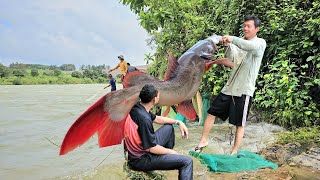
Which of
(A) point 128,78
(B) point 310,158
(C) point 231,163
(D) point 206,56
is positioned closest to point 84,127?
(A) point 128,78

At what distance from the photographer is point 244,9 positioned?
6684 millimetres

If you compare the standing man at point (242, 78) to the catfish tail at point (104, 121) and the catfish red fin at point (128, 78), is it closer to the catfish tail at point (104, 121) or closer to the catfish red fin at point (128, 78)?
the catfish red fin at point (128, 78)

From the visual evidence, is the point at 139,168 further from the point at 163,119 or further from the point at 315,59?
the point at 315,59

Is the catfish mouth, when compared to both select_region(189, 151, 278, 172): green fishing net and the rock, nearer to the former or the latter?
select_region(189, 151, 278, 172): green fishing net

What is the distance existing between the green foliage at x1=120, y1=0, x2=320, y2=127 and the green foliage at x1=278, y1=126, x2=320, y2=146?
0.83 feet

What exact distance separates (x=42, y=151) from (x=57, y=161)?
0.97 meters

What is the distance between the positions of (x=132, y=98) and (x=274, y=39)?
4.46 metres

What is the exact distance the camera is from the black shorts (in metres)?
3.87

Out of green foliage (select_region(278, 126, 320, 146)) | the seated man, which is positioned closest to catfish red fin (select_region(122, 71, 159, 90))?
the seated man

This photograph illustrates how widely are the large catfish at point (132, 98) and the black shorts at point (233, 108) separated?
3.20ft

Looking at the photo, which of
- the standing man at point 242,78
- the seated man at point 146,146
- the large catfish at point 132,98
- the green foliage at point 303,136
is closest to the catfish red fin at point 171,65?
the large catfish at point 132,98

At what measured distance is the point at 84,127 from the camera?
210 centimetres

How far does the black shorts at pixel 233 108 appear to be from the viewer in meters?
3.87

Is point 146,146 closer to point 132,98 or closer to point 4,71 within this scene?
point 132,98
